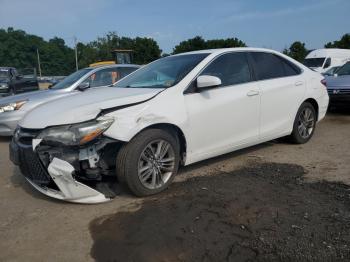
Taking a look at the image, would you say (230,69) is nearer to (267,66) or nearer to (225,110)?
(225,110)

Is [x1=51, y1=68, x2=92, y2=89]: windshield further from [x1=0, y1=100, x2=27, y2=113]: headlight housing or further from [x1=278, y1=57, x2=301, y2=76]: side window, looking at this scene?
[x1=278, y1=57, x2=301, y2=76]: side window

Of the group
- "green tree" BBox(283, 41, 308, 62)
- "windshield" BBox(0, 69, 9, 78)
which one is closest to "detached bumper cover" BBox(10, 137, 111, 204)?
"windshield" BBox(0, 69, 9, 78)

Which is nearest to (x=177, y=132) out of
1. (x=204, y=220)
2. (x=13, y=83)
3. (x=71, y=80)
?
(x=204, y=220)

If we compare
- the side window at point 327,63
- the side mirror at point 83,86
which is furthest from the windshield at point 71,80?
the side window at point 327,63

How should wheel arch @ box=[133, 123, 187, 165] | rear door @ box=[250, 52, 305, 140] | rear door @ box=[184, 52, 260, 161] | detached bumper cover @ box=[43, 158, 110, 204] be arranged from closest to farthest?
detached bumper cover @ box=[43, 158, 110, 204] → wheel arch @ box=[133, 123, 187, 165] → rear door @ box=[184, 52, 260, 161] → rear door @ box=[250, 52, 305, 140]

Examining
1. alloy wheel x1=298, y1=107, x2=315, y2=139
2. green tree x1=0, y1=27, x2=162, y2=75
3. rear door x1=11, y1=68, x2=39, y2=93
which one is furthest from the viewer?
green tree x1=0, y1=27, x2=162, y2=75

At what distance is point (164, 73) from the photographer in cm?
498

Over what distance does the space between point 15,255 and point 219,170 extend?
2746 millimetres

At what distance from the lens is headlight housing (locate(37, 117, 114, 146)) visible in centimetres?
377

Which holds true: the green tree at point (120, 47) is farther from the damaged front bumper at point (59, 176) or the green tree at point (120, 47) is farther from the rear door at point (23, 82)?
the damaged front bumper at point (59, 176)

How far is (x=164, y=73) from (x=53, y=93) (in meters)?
3.79

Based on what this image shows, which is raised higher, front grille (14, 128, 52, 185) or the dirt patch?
front grille (14, 128, 52, 185)

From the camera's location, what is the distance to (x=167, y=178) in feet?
14.3

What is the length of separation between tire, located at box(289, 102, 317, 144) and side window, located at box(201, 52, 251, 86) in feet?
4.45
